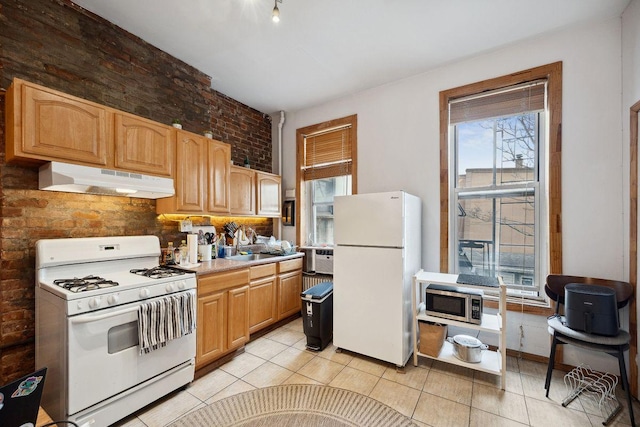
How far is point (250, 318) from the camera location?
9.80 feet

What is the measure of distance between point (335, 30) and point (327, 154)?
1.70 m

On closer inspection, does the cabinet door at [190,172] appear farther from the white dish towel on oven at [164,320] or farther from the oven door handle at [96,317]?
the oven door handle at [96,317]

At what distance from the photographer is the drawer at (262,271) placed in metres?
3.00

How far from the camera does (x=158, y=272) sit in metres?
2.26

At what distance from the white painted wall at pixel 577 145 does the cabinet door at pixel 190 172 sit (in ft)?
7.82

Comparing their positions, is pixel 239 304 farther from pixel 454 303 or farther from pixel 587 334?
pixel 587 334

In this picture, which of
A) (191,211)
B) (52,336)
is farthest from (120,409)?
(191,211)

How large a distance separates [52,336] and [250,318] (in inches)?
63.0

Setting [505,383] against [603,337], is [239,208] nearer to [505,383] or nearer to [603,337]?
[505,383]

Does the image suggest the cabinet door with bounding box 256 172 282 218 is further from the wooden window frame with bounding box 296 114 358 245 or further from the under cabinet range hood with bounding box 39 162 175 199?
the under cabinet range hood with bounding box 39 162 175 199

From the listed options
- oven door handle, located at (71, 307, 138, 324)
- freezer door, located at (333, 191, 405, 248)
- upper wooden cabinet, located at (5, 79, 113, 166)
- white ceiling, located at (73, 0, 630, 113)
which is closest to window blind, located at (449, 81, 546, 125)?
white ceiling, located at (73, 0, 630, 113)

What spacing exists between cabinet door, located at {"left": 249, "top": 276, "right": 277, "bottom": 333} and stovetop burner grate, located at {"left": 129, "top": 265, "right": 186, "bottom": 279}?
85cm

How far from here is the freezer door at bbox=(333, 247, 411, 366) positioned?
2.50 metres

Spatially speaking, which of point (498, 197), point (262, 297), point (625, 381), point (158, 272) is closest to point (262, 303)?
point (262, 297)
